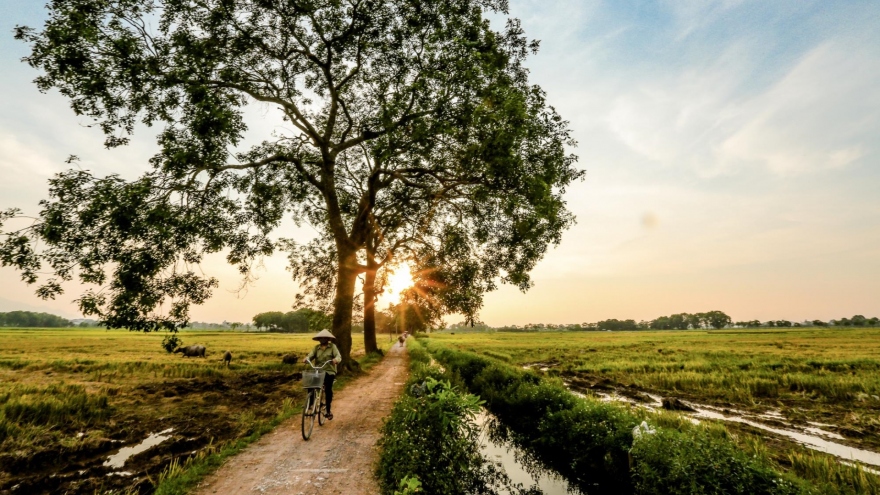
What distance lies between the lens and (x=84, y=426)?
34.1 feet

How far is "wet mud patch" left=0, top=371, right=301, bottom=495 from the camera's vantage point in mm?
6762

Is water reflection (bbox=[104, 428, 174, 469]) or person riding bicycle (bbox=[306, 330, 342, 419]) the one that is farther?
person riding bicycle (bbox=[306, 330, 342, 419])

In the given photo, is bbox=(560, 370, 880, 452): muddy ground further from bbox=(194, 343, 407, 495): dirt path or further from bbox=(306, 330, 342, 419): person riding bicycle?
bbox=(306, 330, 342, 419): person riding bicycle

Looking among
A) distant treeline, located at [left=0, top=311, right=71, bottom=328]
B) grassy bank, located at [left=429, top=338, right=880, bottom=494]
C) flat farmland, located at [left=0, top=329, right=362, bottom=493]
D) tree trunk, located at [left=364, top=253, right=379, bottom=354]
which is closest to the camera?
grassy bank, located at [left=429, top=338, right=880, bottom=494]

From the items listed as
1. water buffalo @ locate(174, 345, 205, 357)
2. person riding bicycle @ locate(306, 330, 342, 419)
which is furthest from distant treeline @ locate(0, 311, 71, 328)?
person riding bicycle @ locate(306, 330, 342, 419)

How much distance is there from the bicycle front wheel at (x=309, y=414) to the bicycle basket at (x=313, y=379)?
361 millimetres

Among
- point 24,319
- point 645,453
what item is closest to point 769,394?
point 645,453

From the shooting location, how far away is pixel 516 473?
920 centimetres

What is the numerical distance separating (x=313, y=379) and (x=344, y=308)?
10.4 metres

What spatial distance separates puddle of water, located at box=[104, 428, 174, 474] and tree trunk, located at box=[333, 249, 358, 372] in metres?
9.12

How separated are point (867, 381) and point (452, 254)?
22042 mm

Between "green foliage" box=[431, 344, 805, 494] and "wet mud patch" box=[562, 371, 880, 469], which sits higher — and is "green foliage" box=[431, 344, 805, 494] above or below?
above

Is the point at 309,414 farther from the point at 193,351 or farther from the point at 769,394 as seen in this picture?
the point at 193,351

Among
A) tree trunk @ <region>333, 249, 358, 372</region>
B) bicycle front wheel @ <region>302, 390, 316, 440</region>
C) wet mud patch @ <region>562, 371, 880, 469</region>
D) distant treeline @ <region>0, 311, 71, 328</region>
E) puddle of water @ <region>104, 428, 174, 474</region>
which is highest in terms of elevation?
tree trunk @ <region>333, 249, 358, 372</region>
